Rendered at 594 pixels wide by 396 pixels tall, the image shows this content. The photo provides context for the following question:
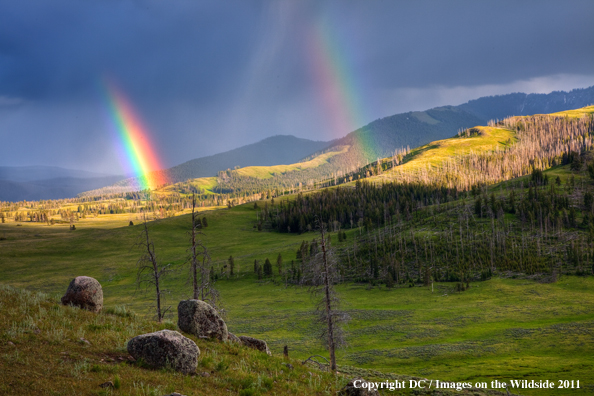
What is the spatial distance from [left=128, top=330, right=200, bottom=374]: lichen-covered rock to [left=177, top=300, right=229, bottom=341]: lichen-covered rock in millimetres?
5737

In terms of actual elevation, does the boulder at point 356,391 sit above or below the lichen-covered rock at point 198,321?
below

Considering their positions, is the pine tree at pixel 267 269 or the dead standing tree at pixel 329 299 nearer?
the dead standing tree at pixel 329 299

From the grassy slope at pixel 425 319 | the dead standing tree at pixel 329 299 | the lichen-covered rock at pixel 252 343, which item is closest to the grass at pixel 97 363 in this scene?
the lichen-covered rock at pixel 252 343

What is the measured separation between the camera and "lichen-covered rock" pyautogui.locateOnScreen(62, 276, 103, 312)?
73.6 feet

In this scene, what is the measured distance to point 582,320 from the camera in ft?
189

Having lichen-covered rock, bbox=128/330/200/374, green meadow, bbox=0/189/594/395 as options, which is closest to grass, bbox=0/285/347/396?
lichen-covered rock, bbox=128/330/200/374

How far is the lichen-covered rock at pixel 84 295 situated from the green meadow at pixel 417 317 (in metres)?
10.7

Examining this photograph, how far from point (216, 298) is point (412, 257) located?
101m

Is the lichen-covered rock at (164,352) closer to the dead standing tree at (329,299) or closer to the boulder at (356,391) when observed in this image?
the boulder at (356,391)

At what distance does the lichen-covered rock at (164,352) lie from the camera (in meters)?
14.8

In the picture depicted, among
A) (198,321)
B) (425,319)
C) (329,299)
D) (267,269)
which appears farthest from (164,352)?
(267,269)

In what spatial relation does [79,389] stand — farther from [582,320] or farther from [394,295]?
[394,295]

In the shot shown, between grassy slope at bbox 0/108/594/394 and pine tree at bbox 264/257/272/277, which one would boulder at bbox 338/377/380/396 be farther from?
pine tree at bbox 264/257/272/277

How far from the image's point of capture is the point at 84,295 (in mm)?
22625
